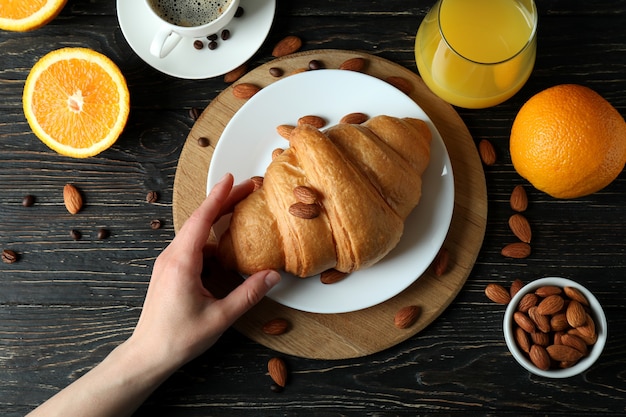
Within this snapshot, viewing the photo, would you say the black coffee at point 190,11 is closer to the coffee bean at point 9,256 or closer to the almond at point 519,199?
the coffee bean at point 9,256

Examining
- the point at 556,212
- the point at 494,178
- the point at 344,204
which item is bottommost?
the point at 556,212

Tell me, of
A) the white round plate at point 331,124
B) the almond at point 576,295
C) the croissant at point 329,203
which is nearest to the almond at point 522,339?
the almond at point 576,295

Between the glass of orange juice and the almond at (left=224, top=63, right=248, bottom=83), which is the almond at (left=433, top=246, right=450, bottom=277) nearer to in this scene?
the glass of orange juice

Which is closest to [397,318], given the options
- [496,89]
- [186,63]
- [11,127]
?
[496,89]

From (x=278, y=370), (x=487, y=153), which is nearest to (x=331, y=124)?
(x=487, y=153)

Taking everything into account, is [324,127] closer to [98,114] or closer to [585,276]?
[98,114]

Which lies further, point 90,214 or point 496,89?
point 90,214

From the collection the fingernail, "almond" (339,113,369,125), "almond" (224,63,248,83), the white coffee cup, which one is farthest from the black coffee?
the fingernail
